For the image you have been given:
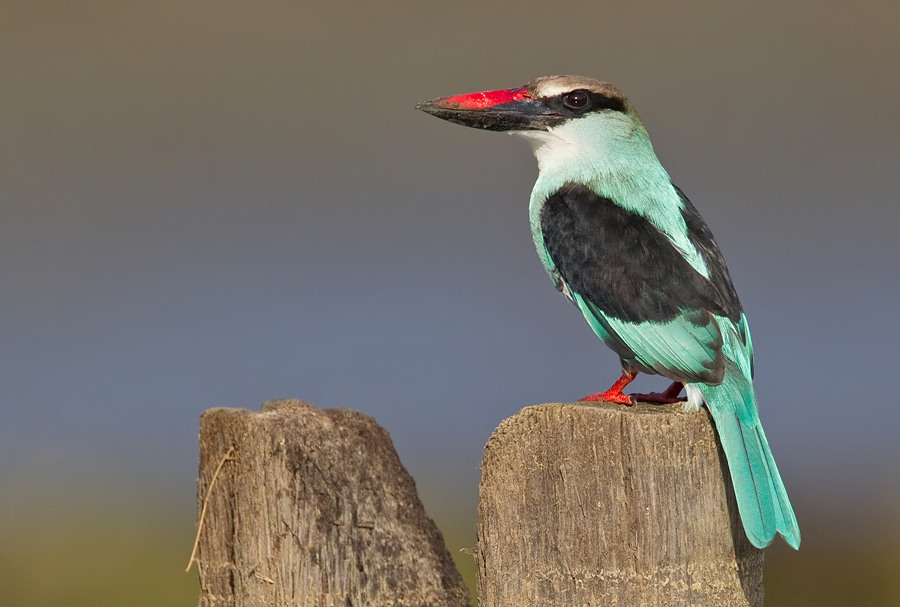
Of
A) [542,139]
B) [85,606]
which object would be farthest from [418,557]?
[85,606]

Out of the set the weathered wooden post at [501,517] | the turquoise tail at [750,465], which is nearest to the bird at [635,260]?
the turquoise tail at [750,465]

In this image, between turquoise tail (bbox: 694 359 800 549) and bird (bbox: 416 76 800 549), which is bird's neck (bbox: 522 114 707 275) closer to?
bird (bbox: 416 76 800 549)

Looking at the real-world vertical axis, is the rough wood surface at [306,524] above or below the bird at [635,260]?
below

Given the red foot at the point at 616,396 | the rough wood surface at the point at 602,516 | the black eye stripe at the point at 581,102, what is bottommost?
the rough wood surface at the point at 602,516

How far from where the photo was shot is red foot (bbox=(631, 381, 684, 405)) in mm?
3535

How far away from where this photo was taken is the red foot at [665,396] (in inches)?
139

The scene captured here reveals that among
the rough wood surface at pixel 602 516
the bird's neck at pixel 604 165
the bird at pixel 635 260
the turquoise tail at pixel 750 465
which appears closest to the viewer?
the rough wood surface at pixel 602 516

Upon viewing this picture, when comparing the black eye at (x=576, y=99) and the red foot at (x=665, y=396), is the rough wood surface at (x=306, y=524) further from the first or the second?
the black eye at (x=576, y=99)

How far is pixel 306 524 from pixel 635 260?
1.39 m

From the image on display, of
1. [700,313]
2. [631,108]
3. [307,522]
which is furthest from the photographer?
[631,108]

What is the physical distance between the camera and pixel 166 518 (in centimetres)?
752

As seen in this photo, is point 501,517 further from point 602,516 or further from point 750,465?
point 750,465

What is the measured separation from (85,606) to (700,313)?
4.58m

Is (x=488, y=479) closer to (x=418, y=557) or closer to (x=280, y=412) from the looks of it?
(x=418, y=557)
